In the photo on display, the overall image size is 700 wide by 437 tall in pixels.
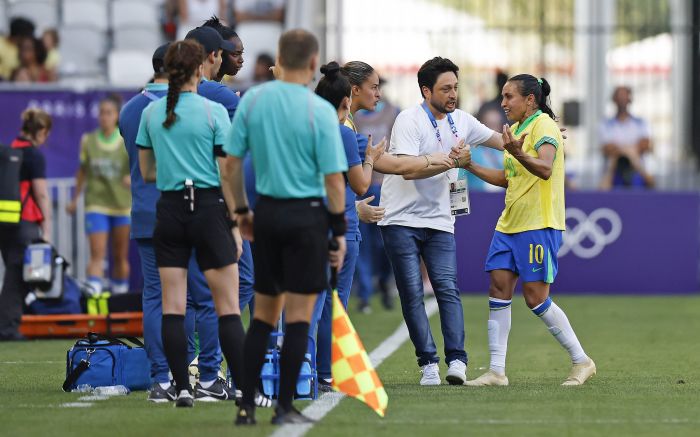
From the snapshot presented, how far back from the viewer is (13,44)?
18922mm

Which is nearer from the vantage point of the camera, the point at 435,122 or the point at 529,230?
the point at 529,230

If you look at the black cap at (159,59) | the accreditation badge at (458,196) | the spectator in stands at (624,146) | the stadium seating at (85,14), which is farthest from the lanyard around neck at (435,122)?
the stadium seating at (85,14)

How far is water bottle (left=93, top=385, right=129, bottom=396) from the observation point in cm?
873

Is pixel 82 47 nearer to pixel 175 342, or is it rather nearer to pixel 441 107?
pixel 441 107

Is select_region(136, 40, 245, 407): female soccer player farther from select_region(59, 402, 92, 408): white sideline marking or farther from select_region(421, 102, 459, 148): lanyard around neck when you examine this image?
select_region(421, 102, 459, 148): lanyard around neck

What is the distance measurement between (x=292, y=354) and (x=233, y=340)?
0.71 meters

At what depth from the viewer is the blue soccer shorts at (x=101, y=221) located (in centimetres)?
1582

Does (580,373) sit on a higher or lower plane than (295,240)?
lower

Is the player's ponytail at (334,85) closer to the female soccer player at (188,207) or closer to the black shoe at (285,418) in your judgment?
the female soccer player at (188,207)

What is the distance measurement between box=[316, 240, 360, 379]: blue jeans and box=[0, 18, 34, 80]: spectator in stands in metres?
10.8

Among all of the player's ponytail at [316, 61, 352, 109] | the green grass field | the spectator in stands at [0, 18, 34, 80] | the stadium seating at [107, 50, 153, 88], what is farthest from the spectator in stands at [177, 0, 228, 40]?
the player's ponytail at [316, 61, 352, 109]

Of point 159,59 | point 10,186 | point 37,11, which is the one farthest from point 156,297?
point 37,11

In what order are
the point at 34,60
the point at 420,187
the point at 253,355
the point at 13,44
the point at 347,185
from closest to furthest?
the point at 253,355, the point at 347,185, the point at 420,187, the point at 34,60, the point at 13,44

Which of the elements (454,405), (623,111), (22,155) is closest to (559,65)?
(623,111)
